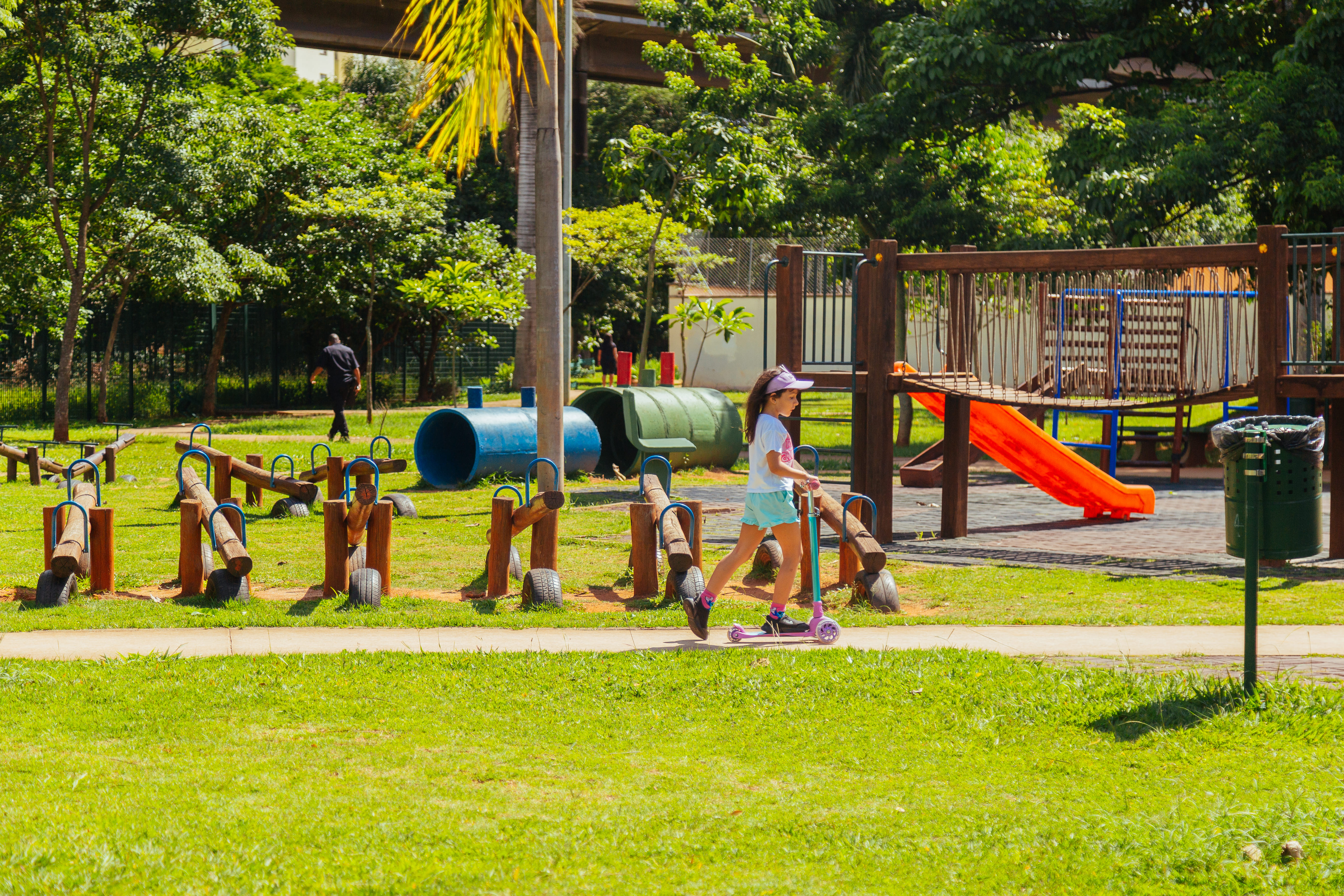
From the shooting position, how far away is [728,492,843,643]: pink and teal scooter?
8.24 m

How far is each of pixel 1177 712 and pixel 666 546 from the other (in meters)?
3.85

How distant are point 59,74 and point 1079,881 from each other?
22433 millimetres

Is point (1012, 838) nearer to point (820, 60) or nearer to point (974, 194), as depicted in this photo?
point (974, 194)

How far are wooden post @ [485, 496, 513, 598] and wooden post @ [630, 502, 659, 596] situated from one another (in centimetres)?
88

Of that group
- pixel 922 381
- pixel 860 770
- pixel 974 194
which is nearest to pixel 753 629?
pixel 860 770

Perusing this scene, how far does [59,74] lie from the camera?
2239cm

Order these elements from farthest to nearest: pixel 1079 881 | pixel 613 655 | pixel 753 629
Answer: pixel 753 629 → pixel 613 655 → pixel 1079 881

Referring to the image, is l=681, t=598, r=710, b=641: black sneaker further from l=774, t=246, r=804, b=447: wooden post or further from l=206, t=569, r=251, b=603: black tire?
l=774, t=246, r=804, b=447: wooden post

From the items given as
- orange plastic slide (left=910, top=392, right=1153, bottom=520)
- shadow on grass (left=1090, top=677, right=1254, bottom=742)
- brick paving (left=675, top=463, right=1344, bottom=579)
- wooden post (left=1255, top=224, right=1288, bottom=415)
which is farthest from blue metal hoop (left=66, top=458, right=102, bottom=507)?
wooden post (left=1255, top=224, right=1288, bottom=415)

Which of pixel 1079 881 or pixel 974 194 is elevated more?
pixel 974 194

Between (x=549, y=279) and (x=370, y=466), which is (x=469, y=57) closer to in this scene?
(x=549, y=279)

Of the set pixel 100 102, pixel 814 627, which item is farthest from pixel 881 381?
pixel 100 102

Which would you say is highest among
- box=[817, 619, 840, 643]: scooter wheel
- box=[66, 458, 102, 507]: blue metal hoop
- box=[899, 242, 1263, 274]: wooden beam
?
box=[899, 242, 1263, 274]: wooden beam

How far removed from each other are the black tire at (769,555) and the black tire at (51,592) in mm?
4991
